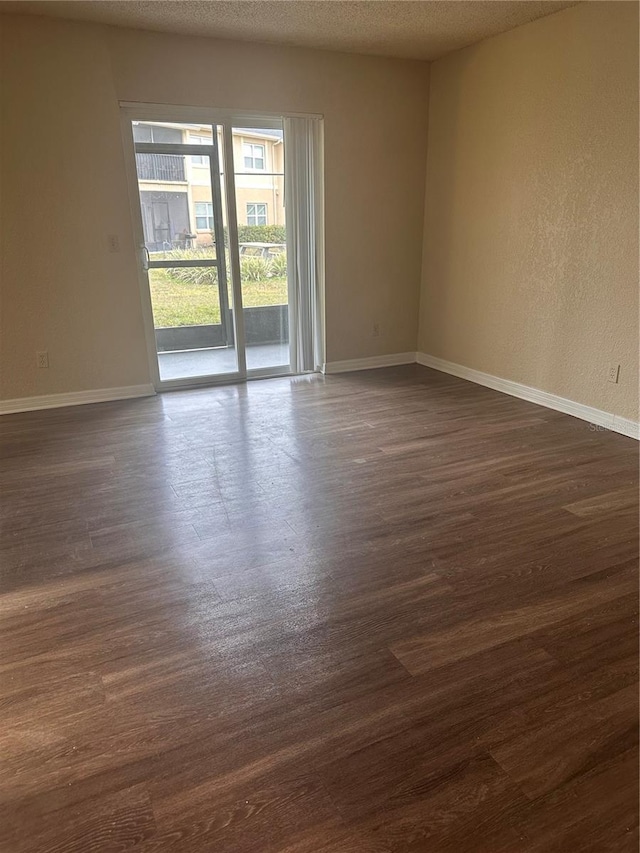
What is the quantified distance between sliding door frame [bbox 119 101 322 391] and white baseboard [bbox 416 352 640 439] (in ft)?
6.01

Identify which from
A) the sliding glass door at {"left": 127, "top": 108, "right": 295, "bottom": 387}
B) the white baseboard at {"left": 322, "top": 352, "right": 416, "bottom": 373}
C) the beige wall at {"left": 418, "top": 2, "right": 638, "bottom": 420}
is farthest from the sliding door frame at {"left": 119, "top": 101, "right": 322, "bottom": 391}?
the beige wall at {"left": 418, "top": 2, "right": 638, "bottom": 420}

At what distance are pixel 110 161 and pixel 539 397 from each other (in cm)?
359

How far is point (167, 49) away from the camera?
3.91 m

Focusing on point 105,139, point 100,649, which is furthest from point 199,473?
point 105,139

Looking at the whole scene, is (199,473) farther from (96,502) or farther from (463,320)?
(463,320)

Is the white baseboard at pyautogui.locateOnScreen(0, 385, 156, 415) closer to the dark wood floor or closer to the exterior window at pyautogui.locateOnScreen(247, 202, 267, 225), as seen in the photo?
the dark wood floor

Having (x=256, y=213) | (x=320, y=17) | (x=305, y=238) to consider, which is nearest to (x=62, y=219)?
(x=256, y=213)

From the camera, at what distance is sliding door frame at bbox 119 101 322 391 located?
4.05m

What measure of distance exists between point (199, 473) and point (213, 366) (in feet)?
6.22

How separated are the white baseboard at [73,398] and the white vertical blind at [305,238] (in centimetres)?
→ 141

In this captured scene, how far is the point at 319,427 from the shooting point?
379 centimetres

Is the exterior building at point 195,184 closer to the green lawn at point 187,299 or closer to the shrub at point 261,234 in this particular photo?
the shrub at point 261,234

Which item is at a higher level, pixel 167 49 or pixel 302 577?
pixel 167 49

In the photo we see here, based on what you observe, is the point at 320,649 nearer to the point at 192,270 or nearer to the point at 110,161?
the point at 192,270
